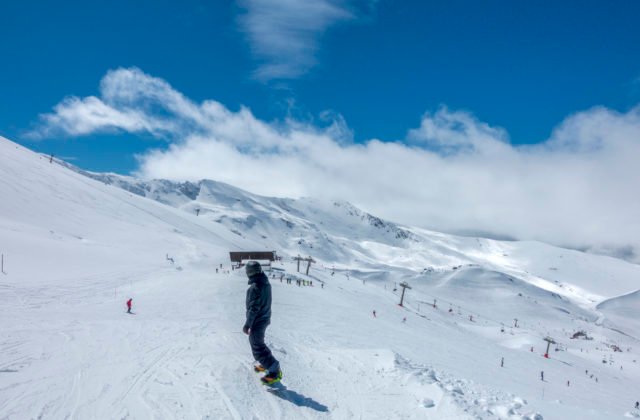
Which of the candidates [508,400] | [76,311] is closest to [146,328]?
[76,311]

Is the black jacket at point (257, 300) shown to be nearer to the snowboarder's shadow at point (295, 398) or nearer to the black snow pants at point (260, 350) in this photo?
the black snow pants at point (260, 350)

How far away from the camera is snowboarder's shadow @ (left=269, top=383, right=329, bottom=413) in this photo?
738 cm

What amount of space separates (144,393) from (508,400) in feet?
22.7

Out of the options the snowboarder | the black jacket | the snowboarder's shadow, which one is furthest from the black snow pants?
the snowboarder's shadow

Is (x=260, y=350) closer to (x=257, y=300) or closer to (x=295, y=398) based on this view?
(x=257, y=300)

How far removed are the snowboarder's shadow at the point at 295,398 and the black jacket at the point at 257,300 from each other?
1.31 metres

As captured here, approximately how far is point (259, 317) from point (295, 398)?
1640 mm

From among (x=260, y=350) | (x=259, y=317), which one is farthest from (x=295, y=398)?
(x=259, y=317)

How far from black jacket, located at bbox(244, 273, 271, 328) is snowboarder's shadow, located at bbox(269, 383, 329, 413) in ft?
4.29

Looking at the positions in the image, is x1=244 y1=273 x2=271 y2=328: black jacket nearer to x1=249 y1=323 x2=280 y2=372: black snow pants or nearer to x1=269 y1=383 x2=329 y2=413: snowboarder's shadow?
x1=249 y1=323 x2=280 y2=372: black snow pants

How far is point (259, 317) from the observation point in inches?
307

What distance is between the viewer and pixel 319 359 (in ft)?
34.6

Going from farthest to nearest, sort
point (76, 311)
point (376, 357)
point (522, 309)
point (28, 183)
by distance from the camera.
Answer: point (522, 309), point (28, 183), point (76, 311), point (376, 357)

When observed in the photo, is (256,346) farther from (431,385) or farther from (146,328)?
(146,328)
